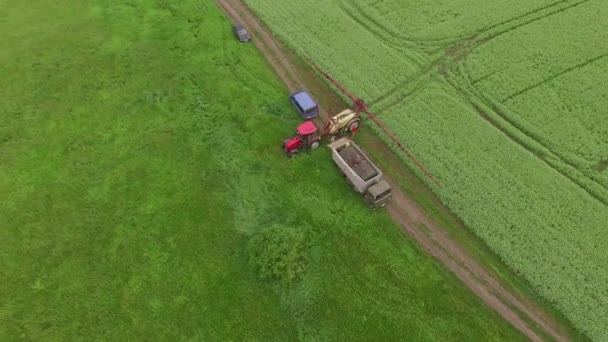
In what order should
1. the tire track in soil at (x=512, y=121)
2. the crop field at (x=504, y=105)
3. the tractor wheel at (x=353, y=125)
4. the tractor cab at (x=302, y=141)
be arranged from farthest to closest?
1. the tractor wheel at (x=353, y=125)
2. the tractor cab at (x=302, y=141)
3. the tire track in soil at (x=512, y=121)
4. the crop field at (x=504, y=105)

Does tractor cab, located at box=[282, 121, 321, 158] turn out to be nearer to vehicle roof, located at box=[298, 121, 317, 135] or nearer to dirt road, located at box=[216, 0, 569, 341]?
vehicle roof, located at box=[298, 121, 317, 135]

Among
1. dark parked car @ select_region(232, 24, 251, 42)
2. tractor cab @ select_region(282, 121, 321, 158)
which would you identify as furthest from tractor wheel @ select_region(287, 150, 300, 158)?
dark parked car @ select_region(232, 24, 251, 42)

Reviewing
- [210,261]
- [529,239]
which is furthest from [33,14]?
[529,239]

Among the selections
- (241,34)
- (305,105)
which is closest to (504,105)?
(305,105)

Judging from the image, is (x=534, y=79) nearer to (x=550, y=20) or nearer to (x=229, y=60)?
(x=550, y=20)

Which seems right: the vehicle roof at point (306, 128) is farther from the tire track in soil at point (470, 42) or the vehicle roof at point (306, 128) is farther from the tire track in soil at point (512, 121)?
the tire track in soil at point (512, 121)

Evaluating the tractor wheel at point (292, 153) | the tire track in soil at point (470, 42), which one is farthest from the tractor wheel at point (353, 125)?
the tractor wheel at point (292, 153)

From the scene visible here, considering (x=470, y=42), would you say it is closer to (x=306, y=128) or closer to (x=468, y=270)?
(x=306, y=128)
